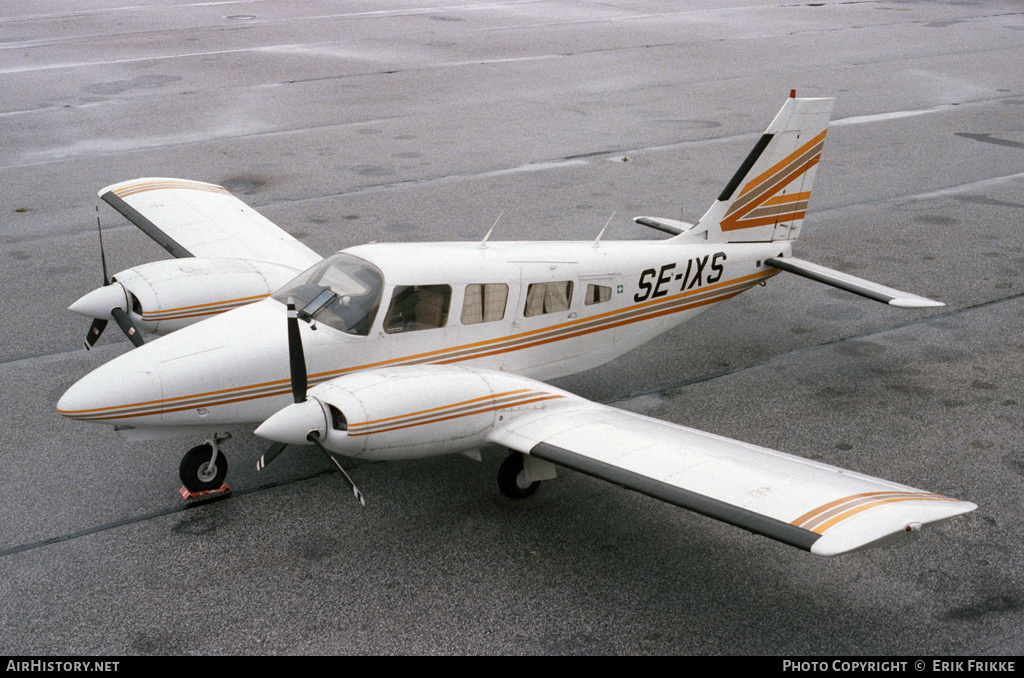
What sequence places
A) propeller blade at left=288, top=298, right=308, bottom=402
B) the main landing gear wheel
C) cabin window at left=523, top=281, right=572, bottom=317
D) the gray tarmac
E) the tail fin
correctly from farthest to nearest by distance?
the tail fin
cabin window at left=523, top=281, right=572, bottom=317
the main landing gear wheel
propeller blade at left=288, top=298, right=308, bottom=402
the gray tarmac

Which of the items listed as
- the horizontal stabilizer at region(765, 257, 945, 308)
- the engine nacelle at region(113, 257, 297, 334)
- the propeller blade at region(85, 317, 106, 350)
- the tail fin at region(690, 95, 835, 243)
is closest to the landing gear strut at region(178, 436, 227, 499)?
the engine nacelle at region(113, 257, 297, 334)

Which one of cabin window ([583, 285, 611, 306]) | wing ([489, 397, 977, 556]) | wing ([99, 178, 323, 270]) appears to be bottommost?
wing ([489, 397, 977, 556])

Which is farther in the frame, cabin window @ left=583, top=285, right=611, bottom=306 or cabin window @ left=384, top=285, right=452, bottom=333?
cabin window @ left=583, top=285, right=611, bottom=306

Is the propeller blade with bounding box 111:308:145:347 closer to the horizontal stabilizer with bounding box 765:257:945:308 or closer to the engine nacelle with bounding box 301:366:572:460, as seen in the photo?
the engine nacelle with bounding box 301:366:572:460

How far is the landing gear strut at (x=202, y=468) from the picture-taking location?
9.24 metres

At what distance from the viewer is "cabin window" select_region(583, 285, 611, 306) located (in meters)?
10.5

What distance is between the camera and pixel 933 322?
13828 mm

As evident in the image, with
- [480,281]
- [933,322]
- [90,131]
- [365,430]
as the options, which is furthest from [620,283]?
[90,131]

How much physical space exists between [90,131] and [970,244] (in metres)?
21.2

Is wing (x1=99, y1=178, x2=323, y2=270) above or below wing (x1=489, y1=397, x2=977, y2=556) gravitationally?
above

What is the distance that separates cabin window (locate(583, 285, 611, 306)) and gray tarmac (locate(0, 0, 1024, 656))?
1.75 metres

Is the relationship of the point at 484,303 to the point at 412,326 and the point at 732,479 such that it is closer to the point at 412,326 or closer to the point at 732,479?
the point at 412,326

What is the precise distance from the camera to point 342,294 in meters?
9.42

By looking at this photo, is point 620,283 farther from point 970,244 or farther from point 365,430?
point 970,244
